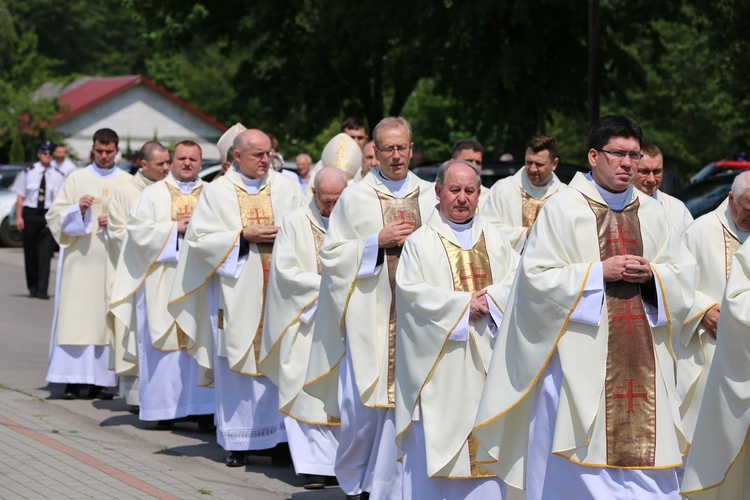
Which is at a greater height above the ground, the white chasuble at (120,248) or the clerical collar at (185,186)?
the clerical collar at (185,186)

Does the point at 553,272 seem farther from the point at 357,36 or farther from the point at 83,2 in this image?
the point at 83,2

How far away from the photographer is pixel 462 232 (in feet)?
22.0

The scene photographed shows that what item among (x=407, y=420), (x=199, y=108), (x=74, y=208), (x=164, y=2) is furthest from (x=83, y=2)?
(x=407, y=420)

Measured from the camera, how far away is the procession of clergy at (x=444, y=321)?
19.1 ft

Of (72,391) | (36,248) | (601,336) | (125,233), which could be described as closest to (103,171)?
(125,233)

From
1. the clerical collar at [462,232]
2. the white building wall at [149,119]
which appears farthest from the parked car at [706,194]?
the white building wall at [149,119]

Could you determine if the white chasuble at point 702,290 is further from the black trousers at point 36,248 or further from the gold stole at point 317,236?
the black trousers at point 36,248

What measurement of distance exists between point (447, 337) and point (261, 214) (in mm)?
3133

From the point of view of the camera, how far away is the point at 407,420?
21.8ft

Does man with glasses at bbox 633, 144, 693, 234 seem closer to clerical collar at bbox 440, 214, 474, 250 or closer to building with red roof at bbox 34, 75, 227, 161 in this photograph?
clerical collar at bbox 440, 214, 474, 250

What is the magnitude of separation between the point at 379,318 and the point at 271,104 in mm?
21742

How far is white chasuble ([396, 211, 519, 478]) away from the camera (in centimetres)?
648

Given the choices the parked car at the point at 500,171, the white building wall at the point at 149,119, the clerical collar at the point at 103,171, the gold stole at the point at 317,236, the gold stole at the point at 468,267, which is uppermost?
the white building wall at the point at 149,119

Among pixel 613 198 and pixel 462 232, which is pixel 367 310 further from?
pixel 613 198
